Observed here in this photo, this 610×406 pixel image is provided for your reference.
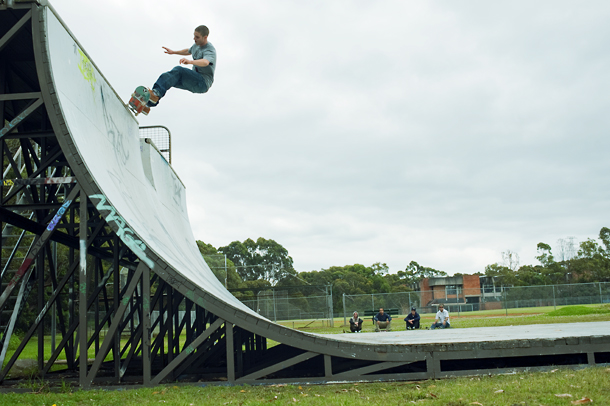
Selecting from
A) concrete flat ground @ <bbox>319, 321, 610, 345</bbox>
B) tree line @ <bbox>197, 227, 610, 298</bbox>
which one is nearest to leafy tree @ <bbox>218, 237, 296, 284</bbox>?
tree line @ <bbox>197, 227, 610, 298</bbox>

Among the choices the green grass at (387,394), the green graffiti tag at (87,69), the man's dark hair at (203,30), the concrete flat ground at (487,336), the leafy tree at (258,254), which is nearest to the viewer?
the green grass at (387,394)

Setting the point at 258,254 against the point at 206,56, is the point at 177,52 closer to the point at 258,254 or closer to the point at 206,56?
the point at 206,56

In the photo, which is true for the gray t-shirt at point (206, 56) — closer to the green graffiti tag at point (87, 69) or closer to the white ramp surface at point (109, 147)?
the white ramp surface at point (109, 147)

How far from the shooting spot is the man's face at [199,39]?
368 inches

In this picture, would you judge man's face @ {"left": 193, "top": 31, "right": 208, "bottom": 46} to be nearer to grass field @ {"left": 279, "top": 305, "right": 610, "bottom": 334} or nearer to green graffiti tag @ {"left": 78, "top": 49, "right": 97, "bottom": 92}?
green graffiti tag @ {"left": 78, "top": 49, "right": 97, "bottom": 92}

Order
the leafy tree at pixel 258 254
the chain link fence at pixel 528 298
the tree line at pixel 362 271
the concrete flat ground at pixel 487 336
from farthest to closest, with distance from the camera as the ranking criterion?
the leafy tree at pixel 258 254
the tree line at pixel 362 271
the chain link fence at pixel 528 298
the concrete flat ground at pixel 487 336

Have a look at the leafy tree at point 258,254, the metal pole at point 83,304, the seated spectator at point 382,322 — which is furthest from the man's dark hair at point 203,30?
the leafy tree at point 258,254

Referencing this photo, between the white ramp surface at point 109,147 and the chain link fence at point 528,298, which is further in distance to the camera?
the chain link fence at point 528,298

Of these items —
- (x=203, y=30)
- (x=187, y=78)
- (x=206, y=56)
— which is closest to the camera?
(x=203, y=30)

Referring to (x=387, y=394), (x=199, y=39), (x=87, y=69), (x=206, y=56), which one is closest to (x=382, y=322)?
(x=206, y=56)

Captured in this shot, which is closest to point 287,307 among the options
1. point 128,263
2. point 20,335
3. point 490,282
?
point 20,335

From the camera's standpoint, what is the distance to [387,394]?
5.75 metres

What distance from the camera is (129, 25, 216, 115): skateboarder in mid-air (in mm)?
9477

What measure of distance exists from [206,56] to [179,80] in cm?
76
